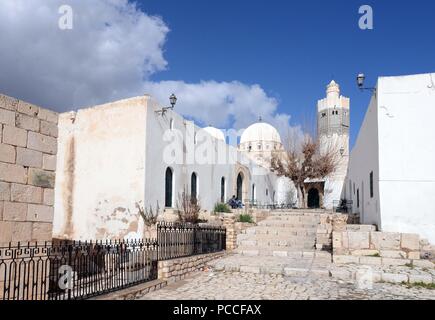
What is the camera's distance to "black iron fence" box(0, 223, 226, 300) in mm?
5340

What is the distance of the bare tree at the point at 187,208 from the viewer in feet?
51.7

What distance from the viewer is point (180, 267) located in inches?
320

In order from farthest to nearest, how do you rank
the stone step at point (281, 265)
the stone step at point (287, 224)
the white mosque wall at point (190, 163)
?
1. the stone step at point (287, 224)
2. the white mosque wall at point (190, 163)
3. the stone step at point (281, 265)

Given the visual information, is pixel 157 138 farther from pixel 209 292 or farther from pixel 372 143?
pixel 209 292

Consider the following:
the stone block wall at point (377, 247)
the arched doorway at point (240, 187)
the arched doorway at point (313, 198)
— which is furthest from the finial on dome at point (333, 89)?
the stone block wall at point (377, 247)

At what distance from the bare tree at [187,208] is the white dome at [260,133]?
22.1m

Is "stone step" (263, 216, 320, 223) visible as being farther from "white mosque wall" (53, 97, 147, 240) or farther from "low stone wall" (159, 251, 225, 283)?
"low stone wall" (159, 251, 225, 283)

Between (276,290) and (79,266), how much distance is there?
3.50 meters

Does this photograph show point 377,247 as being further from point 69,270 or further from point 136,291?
point 69,270

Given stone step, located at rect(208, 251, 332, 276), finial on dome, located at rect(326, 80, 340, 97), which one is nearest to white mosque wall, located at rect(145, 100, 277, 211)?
stone step, located at rect(208, 251, 332, 276)

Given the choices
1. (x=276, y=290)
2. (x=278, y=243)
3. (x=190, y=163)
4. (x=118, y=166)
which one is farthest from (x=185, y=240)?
(x=190, y=163)

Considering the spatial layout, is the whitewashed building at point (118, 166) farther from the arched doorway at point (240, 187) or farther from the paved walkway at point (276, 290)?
the arched doorway at point (240, 187)

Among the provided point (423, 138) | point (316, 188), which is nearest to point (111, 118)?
point (423, 138)

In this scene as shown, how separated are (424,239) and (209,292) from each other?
7052 mm
